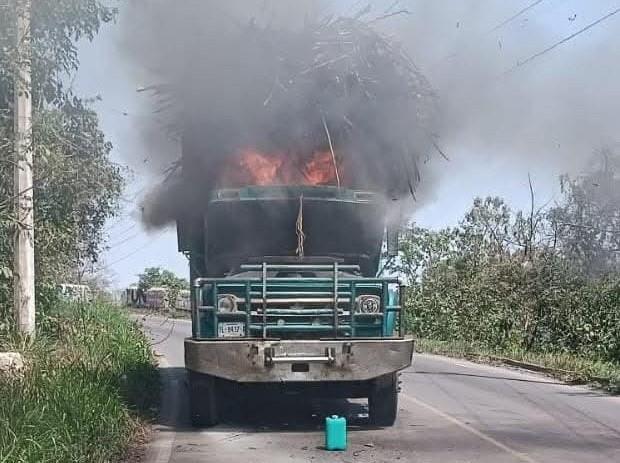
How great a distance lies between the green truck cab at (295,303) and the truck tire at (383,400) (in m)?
0.01

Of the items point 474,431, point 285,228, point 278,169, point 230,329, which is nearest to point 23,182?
point 278,169

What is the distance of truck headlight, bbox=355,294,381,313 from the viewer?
33.1 ft

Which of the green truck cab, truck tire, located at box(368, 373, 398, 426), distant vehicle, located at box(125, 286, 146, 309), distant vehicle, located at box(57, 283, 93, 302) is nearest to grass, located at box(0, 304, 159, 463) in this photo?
the green truck cab

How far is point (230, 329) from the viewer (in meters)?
9.95

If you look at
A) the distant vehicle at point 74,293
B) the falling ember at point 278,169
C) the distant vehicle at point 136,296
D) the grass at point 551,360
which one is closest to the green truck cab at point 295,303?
the falling ember at point 278,169

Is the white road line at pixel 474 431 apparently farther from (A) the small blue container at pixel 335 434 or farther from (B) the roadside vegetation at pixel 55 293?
(B) the roadside vegetation at pixel 55 293

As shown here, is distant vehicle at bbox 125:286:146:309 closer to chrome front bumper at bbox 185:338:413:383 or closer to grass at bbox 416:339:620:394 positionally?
grass at bbox 416:339:620:394

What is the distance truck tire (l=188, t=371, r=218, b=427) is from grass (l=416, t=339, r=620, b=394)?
8.21 metres

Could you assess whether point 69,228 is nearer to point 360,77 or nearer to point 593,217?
point 360,77

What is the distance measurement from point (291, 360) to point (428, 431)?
1.93m

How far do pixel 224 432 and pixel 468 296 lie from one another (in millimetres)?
20931

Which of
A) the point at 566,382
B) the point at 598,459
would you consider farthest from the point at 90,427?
the point at 566,382

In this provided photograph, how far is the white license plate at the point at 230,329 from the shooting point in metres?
9.92

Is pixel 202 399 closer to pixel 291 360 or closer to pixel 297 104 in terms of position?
pixel 291 360
